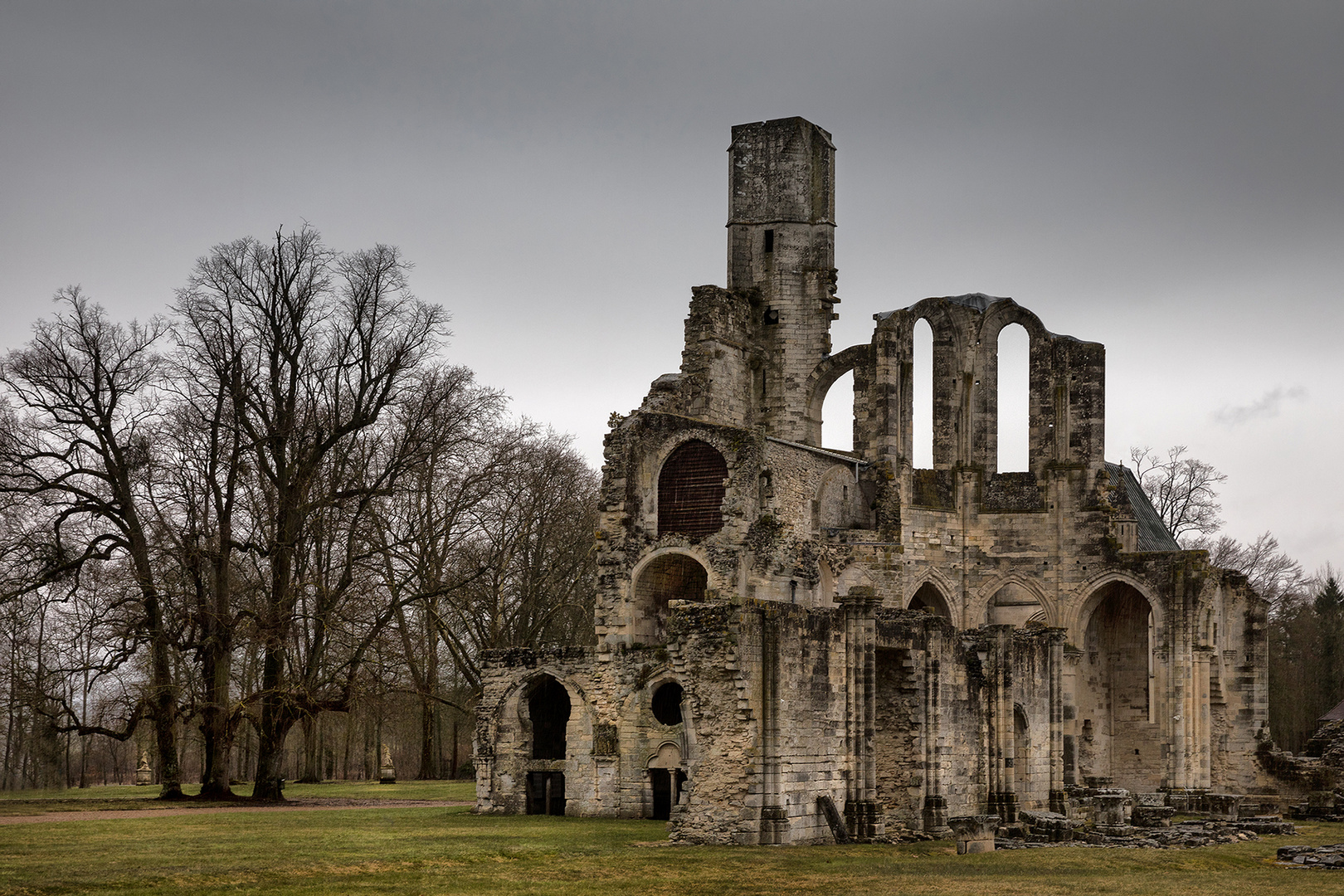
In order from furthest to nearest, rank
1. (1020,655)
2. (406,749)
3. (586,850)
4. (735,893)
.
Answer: (406,749) → (1020,655) → (586,850) → (735,893)

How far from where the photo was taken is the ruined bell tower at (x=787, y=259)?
39500 millimetres

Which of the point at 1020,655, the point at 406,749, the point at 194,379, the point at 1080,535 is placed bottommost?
the point at 406,749

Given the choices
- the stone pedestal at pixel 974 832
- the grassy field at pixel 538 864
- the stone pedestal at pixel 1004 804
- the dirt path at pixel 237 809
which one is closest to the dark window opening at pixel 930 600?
the stone pedestal at pixel 1004 804

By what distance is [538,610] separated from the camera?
43.1 m

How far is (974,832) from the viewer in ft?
78.8

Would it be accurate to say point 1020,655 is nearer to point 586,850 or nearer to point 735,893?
point 586,850

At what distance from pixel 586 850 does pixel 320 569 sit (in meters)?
15.1

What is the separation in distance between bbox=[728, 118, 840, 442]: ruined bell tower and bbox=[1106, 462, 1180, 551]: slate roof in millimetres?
7776

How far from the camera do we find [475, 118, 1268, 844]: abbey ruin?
23.4 m

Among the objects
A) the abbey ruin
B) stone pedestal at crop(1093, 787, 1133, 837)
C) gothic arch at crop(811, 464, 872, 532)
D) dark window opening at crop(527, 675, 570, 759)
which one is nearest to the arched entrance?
the abbey ruin

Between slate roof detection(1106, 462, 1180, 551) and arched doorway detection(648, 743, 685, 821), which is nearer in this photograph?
arched doorway detection(648, 743, 685, 821)

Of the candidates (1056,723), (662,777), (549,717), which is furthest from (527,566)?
(1056,723)

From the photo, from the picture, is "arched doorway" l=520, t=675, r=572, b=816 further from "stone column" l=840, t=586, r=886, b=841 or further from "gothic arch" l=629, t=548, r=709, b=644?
"stone column" l=840, t=586, r=886, b=841

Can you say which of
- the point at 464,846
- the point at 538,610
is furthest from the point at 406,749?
the point at 464,846
